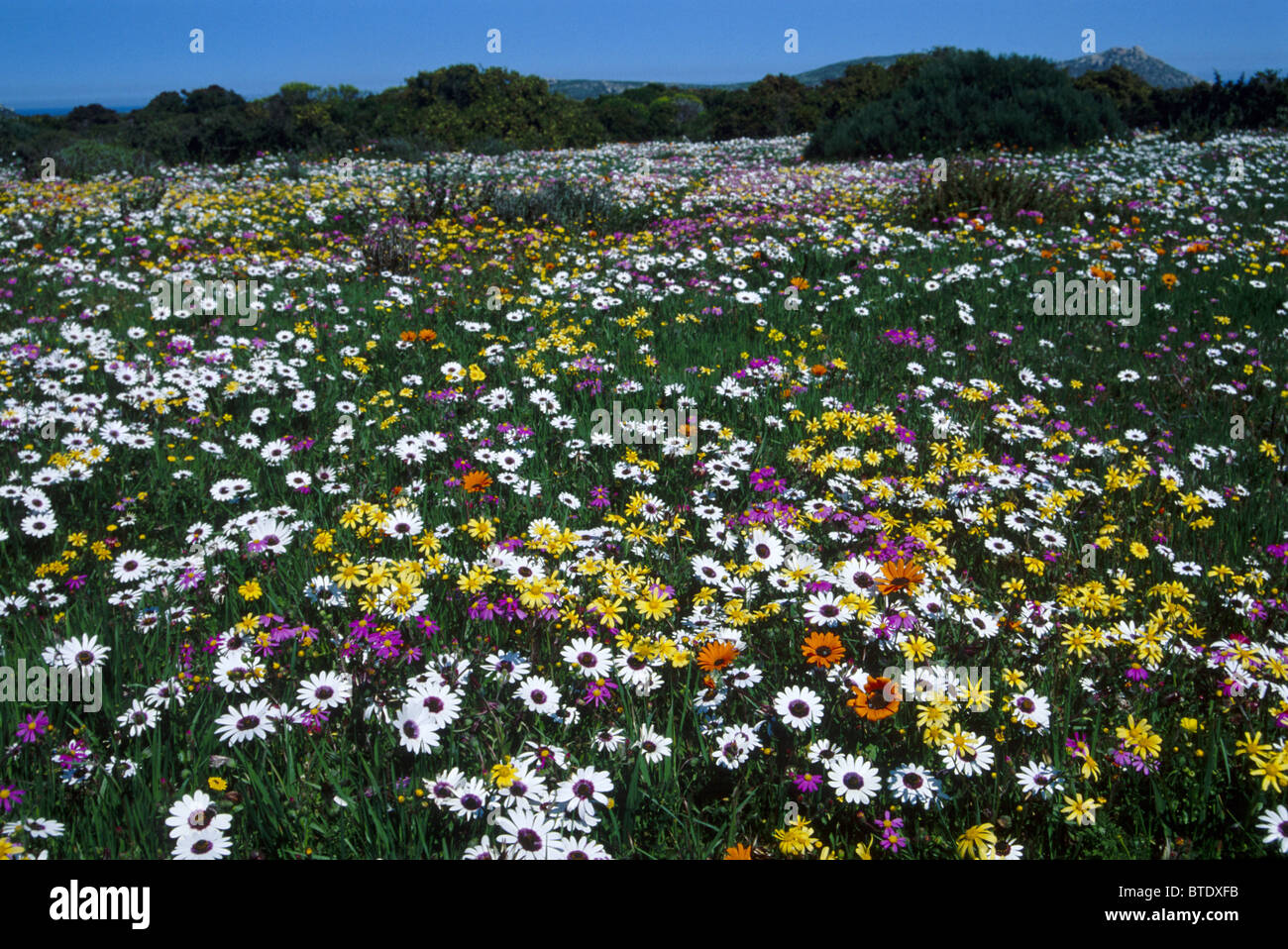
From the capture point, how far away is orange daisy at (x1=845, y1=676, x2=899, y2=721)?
1.95 metres

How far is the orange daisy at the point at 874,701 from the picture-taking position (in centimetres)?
195

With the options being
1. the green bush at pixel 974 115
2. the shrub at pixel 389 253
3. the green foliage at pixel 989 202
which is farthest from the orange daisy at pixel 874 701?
the green bush at pixel 974 115

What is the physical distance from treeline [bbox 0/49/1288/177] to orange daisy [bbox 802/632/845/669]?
55.2ft

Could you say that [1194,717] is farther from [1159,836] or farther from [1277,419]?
[1277,419]

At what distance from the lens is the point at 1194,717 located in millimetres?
2215

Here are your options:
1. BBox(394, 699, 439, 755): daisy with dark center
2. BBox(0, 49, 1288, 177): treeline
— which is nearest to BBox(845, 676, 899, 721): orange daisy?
BBox(394, 699, 439, 755): daisy with dark center

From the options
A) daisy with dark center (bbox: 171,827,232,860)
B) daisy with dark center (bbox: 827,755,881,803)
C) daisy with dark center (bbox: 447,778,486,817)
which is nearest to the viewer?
daisy with dark center (bbox: 171,827,232,860)

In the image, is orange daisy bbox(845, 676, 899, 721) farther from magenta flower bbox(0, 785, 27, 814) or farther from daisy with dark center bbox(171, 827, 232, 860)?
magenta flower bbox(0, 785, 27, 814)

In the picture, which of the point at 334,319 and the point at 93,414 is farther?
the point at 334,319

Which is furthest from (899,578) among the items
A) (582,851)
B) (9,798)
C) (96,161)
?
(96,161)

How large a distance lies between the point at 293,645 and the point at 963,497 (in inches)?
114

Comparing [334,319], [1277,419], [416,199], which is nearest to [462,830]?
[334,319]

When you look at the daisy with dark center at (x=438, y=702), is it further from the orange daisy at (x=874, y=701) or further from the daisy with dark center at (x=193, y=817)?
the orange daisy at (x=874, y=701)

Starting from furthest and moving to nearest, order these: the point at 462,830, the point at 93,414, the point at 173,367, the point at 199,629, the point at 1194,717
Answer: the point at 173,367
the point at 93,414
the point at 199,629
the point at 1194,717
the point at 462,830
